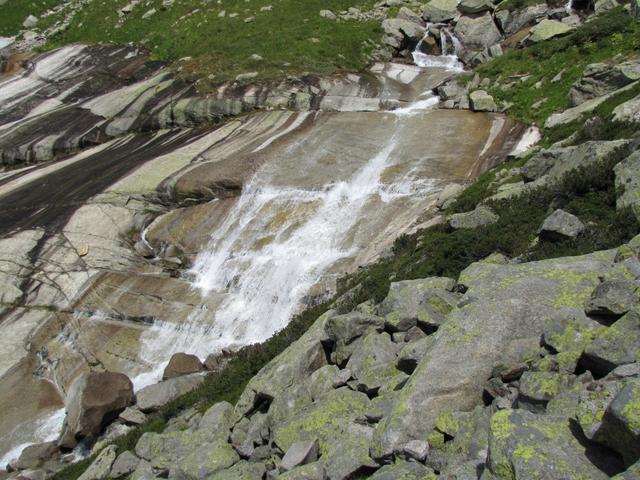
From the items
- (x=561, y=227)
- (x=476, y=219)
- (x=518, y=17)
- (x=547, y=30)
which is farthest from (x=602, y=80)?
(x=518, y=17)

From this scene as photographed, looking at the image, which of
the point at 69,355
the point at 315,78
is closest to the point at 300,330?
the point at 69,355

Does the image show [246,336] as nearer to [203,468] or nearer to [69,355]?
[69,355]

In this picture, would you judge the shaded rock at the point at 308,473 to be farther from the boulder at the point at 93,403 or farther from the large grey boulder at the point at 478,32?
the large grey boulder at the point at 478,32

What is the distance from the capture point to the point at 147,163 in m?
31.3

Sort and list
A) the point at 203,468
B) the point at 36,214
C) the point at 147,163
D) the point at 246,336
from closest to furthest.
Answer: the point at 203,468, the point at 246,336, the point at 36,214, the point at 147,163

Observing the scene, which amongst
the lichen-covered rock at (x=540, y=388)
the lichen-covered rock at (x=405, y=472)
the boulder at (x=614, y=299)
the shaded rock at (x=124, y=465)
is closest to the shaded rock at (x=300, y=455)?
the lichen-covered rock at (x=405, y=472)

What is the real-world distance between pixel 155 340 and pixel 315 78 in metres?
22.1

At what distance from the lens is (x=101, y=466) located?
1439 centimetres

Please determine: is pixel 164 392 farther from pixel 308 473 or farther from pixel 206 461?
pixel 308 473

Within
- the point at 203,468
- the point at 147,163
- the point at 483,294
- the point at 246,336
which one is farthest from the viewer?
the point at 147,163

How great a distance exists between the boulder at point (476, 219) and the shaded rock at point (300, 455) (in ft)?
26.8

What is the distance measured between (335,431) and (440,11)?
43357 mm

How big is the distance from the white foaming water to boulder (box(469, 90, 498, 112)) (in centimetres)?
2523

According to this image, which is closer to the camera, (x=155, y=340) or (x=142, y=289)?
(x=155, y=340)
